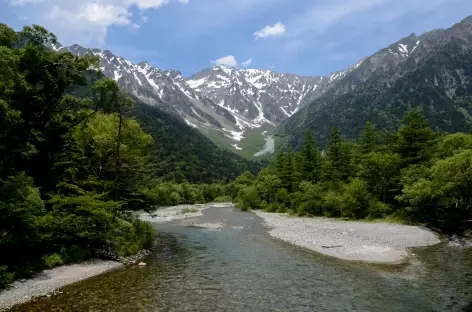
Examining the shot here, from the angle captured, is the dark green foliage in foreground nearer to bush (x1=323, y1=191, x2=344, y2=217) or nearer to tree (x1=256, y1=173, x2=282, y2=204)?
bush (x1=323, y1=191, x2=344, y2=217)

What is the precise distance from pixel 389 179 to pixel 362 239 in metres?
24.4

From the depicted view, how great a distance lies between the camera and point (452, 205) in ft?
142

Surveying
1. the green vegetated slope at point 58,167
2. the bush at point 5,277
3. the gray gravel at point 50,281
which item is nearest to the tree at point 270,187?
the green vegetated slope at point 58,167

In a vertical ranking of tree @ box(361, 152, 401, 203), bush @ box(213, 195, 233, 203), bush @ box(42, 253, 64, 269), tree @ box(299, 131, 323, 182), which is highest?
tree @ box(299, 131, 323, 182)

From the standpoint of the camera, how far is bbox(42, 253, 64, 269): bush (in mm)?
25375

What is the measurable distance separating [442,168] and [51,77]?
41.1 metres

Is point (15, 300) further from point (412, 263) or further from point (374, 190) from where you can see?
point (374, 190)

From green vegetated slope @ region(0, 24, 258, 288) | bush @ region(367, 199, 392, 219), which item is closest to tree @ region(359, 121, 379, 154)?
bush @ region(367, 199, 392, 219)

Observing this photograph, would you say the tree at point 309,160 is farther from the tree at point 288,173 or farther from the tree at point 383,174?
the tree at point 383,174

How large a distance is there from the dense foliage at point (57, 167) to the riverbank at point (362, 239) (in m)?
17.3

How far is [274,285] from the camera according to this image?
75.6 feet

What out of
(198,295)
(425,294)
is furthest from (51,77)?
(425,294)

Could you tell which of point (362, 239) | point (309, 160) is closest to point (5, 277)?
point (362, 239)

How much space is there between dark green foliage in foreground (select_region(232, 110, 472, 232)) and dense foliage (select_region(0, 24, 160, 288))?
32.8m
